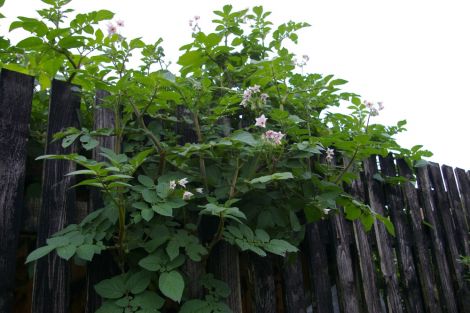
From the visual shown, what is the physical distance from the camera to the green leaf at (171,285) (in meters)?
1.32

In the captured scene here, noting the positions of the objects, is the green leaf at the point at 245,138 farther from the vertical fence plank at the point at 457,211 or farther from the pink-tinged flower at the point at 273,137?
the vertical fence plank at the point at 457,211

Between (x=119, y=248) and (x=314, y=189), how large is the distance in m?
0.99

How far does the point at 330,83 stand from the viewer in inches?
83.4

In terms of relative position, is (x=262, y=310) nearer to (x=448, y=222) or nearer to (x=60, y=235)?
(x=60, y=235)

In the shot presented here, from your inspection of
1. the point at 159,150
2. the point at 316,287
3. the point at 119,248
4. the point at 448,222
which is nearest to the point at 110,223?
the point at 119,248

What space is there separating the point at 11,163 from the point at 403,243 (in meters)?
2.51

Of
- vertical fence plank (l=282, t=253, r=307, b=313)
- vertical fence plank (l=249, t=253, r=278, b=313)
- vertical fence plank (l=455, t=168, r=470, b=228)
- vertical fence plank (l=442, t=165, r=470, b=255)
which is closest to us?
vertical fence plank (l=249, t=253, r=278, b=313)

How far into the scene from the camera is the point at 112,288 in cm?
144

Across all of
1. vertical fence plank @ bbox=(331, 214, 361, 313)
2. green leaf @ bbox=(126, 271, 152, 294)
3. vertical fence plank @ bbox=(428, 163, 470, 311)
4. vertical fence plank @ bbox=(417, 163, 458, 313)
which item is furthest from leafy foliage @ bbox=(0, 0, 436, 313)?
vertical fence plank @ bbox=(428, 163, 470, 311)

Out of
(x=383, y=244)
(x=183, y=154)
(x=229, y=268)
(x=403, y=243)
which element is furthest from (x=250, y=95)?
(x=403, y=243)

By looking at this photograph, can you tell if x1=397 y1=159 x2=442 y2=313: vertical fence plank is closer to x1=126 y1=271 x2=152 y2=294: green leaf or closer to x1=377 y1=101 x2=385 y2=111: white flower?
x1=377 y1=101 x2=385 y2=111: white flower

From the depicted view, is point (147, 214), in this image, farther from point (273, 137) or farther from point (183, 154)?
point (273, 137)

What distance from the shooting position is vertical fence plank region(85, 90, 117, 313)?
1.56 metres

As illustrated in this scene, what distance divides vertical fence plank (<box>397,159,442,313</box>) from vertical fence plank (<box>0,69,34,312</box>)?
2.62 m
